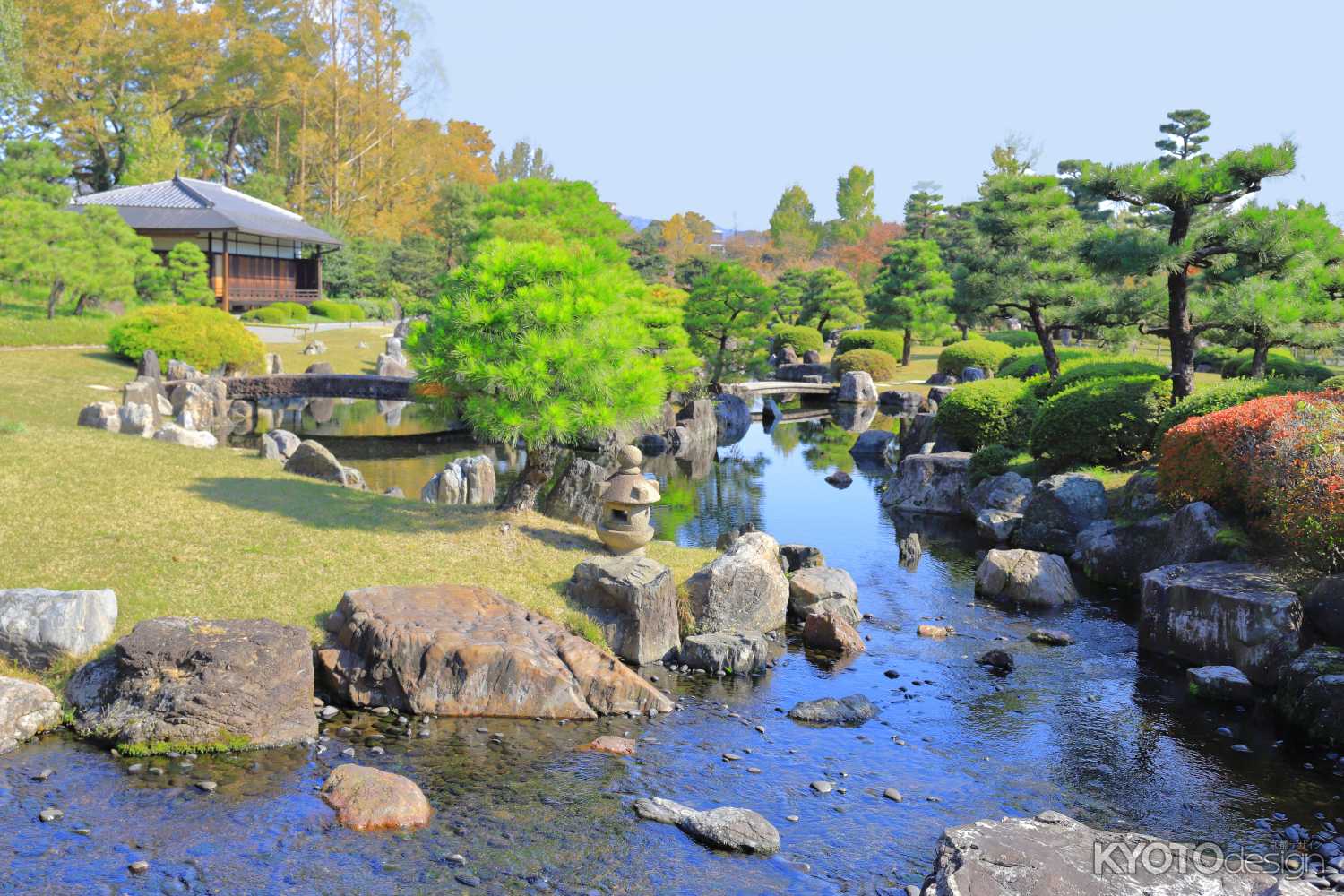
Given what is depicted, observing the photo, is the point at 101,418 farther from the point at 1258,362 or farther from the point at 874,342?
the point at 874,342

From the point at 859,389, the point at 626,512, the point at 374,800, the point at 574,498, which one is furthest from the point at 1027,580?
the point at 859,389

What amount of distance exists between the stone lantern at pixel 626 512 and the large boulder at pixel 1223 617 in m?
6.44

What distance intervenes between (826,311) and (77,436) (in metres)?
40.4

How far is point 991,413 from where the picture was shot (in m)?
23.7

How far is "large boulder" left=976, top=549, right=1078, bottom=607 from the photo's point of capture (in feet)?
48.8

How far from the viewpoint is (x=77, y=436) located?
1759 cm

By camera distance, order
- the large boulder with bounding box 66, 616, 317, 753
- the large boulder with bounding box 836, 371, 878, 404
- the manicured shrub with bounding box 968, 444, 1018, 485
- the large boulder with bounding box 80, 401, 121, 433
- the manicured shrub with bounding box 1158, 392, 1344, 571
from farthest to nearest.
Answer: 1. the large boulder with bounding box 836, 371, 878, 404
2. the manicured shrub with bounding box 968, 444, 1018, 485
3. the large boulder with bounding box 80, 401, 121, 433
4. the manicured shrub with bounding box 1158, 392, 1344, 571
5. the large boulder with bounding box 66, 616, 317, 753

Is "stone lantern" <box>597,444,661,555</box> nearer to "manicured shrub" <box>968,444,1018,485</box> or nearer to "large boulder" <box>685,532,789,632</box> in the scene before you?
"large boulder" <box>685,532,789,632</box>

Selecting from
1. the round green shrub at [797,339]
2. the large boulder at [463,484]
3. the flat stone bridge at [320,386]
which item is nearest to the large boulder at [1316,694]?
the large boulder at [463,484]

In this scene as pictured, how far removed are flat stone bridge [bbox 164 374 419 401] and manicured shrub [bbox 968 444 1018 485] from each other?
55.1 feet

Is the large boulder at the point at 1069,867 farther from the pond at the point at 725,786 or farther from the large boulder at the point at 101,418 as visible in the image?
the large boulder at the point at 101,418

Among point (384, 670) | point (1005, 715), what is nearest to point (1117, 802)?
point (1005, 715)

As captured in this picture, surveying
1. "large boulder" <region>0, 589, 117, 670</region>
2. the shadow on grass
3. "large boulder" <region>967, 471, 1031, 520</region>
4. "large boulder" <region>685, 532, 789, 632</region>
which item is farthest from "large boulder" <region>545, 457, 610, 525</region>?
"large boulder" <region>967, 471, 1031, 520</region>

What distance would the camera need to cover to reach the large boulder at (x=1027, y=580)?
14.9m
